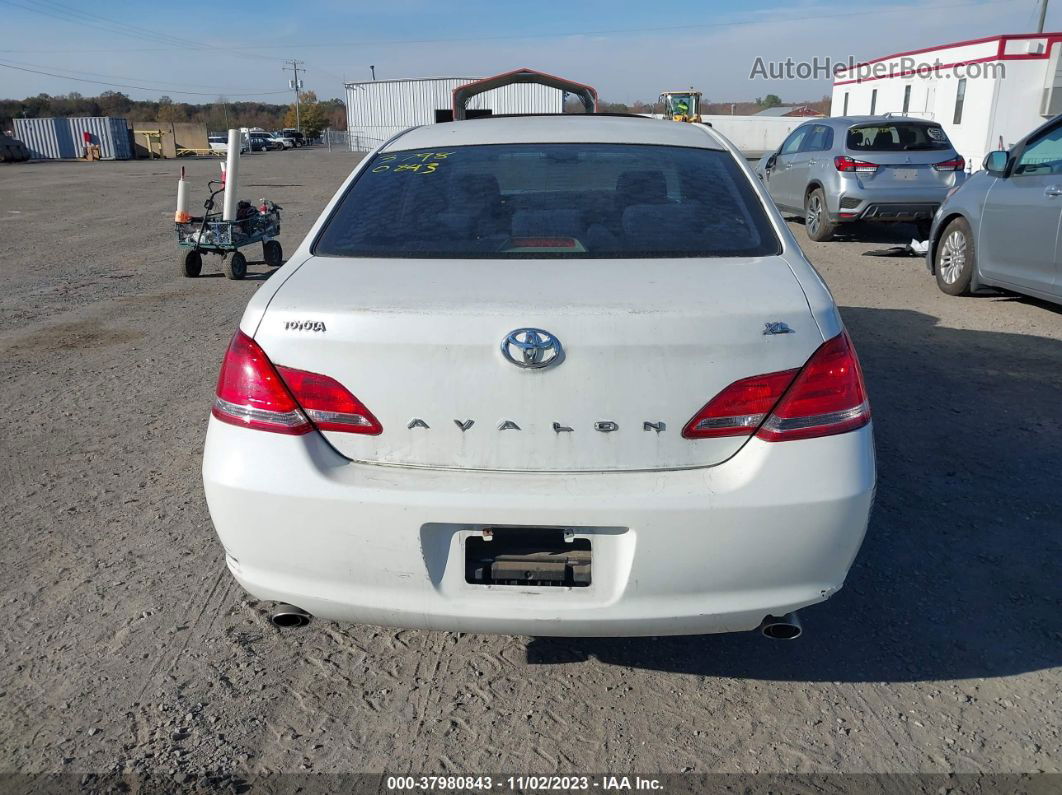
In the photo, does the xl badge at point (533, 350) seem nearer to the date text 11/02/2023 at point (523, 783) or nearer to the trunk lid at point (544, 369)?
the trunk lid at point (544, 369)

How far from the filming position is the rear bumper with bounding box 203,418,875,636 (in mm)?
2119

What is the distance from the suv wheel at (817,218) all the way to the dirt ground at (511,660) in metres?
7.19

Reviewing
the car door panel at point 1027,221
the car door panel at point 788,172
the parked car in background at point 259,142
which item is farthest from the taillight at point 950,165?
the parked car in background at point 259,142

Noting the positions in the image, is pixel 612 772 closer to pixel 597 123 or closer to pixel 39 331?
pixel 597 123

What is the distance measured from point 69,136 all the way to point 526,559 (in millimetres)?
61798

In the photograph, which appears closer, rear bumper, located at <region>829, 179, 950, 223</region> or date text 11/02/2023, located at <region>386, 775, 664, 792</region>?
date text 11/02/2023, located at <region>386, 775, 664, 792</region>

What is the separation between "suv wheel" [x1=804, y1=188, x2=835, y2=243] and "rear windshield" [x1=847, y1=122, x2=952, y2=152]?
31.1 inches

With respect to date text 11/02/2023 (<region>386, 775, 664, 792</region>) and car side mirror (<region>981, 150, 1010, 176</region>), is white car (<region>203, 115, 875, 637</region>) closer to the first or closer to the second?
date text 11/02/2023 (<region>386, 775, 664, 792</region>)

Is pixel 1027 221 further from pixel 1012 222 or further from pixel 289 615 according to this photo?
pixel 289 615

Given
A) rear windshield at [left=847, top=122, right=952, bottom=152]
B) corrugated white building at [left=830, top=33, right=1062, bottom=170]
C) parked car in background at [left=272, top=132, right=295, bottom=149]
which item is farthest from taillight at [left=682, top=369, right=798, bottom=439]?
parked car in background at [left=272, top=132, right=295, bottom=149]

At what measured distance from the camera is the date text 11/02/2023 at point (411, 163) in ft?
10.5

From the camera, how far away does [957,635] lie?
2.84m

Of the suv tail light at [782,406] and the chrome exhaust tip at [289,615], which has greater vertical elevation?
the suv tail light at [782,406]

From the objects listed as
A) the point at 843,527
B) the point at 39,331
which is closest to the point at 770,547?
the point at 843,527
